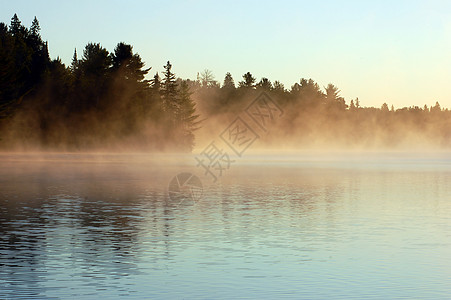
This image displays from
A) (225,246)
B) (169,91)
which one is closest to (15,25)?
(169,91)

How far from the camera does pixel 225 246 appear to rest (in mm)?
20422

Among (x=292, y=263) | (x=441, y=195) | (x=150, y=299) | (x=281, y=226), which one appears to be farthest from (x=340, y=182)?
(x=150, y=299)

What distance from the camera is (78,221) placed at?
26422 mm

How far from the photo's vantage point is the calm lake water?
591 inches

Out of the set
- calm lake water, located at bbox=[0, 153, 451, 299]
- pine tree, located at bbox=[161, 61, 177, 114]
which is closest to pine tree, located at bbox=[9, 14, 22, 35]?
pine tree, located at bbox=[161, 61, 177, 114]

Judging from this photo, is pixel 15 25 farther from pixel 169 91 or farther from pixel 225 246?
pixel 225 246

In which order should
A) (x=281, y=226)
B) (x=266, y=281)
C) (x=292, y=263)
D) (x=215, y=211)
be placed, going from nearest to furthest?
1. (x=266, y=281)
2. (x=292, y=263)
3. (x=281, y=226)
4. (x=215, y=211)

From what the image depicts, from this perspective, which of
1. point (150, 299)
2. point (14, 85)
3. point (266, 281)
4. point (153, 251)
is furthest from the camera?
point (14, 85)

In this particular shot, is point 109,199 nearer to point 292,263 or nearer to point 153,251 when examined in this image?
point 153,251

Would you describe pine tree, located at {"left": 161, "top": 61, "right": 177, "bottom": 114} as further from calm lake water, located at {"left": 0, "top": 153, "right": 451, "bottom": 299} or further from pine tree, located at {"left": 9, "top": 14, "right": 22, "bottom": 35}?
calm lake water, located at {"left": 0, "top": 153, "right": 451, "bottom": 299}

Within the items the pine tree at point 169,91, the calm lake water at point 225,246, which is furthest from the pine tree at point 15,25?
the calm lake water at point 225,246

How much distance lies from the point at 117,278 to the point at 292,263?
450 cm

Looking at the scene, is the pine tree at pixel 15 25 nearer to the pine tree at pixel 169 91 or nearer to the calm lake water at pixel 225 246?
the pine tree at pixel 169 91

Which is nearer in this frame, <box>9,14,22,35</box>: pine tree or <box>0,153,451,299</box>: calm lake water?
<box>0,153,451,299</box>: calm lake water
